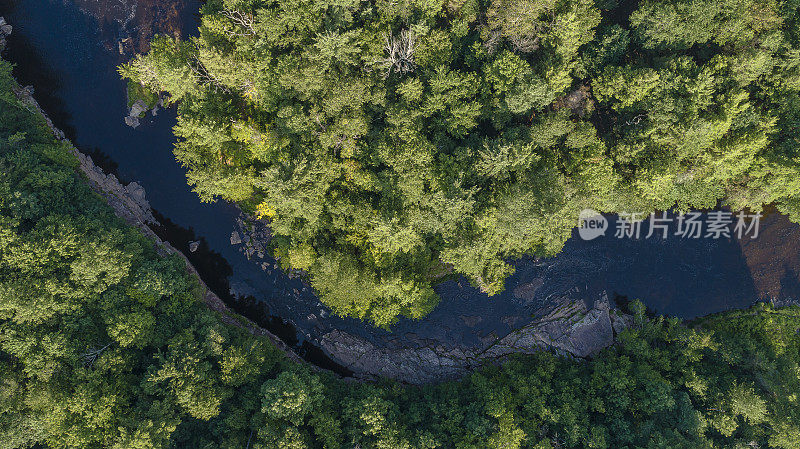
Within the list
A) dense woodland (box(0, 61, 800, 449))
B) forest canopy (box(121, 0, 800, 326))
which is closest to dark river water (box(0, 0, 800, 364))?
dense woodland (box(0, 61, 800, 449))

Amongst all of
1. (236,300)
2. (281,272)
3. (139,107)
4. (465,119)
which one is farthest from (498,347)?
(139,107)

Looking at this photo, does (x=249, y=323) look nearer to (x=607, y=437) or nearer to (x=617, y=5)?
(x=607, y=437)

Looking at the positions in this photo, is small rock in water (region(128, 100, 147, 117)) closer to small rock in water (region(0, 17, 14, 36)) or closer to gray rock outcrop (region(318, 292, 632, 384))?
small rock in water (region(0, 17, 14, 36))

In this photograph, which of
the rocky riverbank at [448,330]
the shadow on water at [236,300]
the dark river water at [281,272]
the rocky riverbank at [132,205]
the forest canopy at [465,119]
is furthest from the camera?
the shadow on water at [236,300]

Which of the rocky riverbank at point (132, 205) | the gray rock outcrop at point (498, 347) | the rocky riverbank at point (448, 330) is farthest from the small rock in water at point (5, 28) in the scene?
the gray rock outcrop at point (498, 347)

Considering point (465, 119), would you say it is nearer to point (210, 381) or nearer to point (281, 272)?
point (281, 272)

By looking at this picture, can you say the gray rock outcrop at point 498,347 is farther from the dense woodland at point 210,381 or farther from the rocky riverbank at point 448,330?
the dense woodland at point 210,381
